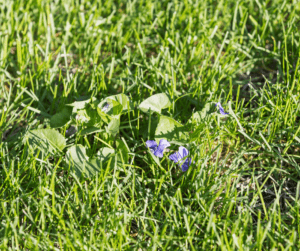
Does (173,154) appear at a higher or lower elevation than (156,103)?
lower

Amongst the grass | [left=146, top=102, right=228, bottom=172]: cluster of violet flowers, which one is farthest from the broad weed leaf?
[left=146, top=102, right=228, bottom=172]: cluster of violet flowers

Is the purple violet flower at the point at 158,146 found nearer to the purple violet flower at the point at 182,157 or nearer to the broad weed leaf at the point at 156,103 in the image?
the purple violet flower at the point at 182,157

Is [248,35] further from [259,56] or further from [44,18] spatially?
[44,18]

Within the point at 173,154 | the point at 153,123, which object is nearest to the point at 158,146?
the point at 173,154

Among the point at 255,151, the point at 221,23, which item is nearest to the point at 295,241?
the point at 255,151

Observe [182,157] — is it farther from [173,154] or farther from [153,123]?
[153,123]

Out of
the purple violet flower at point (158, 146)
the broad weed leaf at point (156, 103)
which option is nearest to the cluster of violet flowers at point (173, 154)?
the purple violet flower at point (158, 146)
